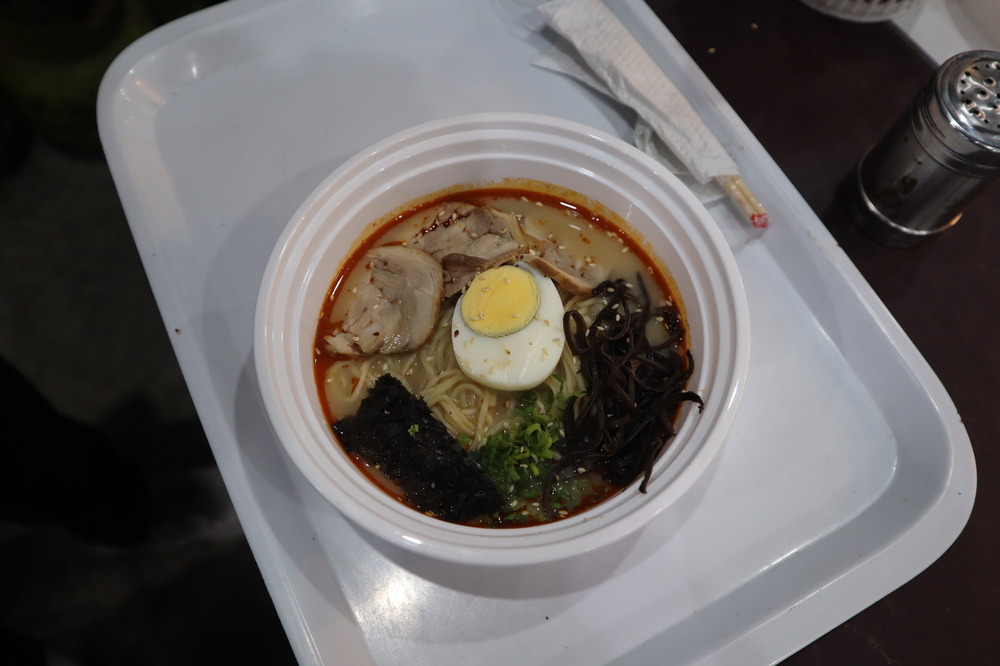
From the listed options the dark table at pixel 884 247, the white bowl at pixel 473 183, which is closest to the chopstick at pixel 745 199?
the white bowl at pixel 473 183

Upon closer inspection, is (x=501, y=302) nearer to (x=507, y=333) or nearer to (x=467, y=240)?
(x=507, y=333)

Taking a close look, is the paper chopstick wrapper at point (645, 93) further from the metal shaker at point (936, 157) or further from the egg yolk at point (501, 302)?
the egg yolk at point (501, 302)

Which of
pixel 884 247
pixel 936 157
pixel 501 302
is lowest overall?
pixel 501 302

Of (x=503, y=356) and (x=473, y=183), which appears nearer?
(x=503, y=356)

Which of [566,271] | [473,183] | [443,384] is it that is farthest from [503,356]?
[473,183]

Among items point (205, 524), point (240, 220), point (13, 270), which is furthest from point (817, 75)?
point (13, 270)

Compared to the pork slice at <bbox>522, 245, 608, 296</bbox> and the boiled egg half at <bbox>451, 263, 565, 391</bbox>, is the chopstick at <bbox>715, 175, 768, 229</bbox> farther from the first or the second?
the boiled egg half at <bbox>451, 263, 565, 391</bbox>
